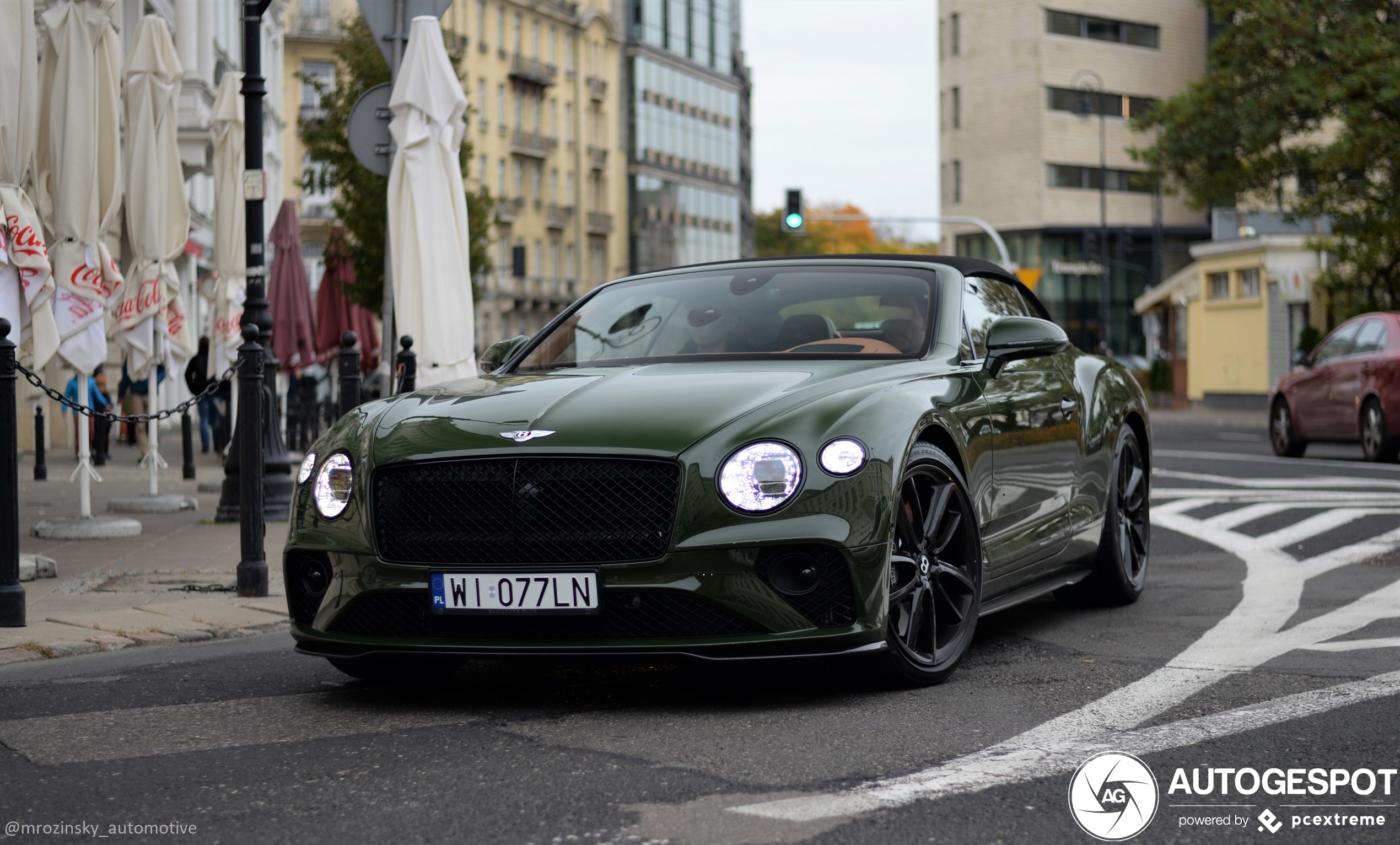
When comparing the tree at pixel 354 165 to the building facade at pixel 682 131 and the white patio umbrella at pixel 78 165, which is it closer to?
the white patio umbrella at pixel 78 165

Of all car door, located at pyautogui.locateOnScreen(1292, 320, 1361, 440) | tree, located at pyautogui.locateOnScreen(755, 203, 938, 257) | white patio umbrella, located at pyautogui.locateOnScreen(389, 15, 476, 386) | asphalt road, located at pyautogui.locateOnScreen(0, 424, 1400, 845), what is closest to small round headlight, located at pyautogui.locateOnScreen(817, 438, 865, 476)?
asphalt road, located at pyautogui.locateOnScreen(0, 424, 1400, 845)

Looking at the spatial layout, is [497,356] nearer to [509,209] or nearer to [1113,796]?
[1113,796]

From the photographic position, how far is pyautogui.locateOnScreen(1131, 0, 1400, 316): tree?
25.8m

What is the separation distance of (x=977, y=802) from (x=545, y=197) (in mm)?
88333

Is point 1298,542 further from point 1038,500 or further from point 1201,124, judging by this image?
point 1201,124

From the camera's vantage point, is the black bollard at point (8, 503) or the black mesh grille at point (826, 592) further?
the black bollard at point (8, 503)

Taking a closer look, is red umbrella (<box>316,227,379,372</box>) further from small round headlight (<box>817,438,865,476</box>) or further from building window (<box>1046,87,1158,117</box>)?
building window (<box>1046,87,1158,117</box>)

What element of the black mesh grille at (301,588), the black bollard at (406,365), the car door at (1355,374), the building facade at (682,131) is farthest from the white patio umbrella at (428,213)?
the building facade at (682,131)

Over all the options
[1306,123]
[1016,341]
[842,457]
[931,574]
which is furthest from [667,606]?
[1306,123]

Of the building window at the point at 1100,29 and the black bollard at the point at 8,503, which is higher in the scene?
the building window at the point at 1100,29

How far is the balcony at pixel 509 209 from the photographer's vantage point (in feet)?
277

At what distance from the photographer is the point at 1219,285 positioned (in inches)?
1877

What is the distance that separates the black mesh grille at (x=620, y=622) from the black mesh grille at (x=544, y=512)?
0.13m

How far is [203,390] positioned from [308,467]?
8.58 m
